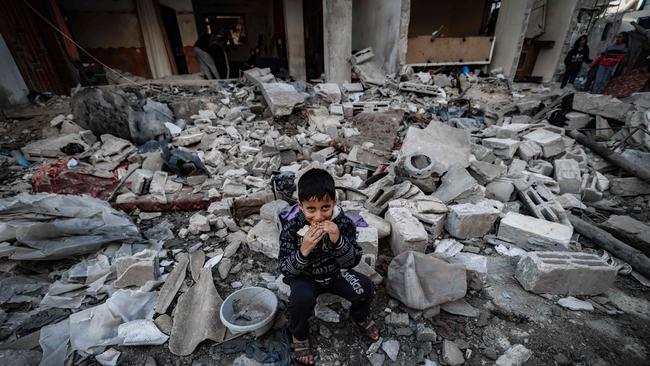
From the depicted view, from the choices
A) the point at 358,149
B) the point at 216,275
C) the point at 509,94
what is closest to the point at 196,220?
the point at 216,275

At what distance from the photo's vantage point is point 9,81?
686 centimetres

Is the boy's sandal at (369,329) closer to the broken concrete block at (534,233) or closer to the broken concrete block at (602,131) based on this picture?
the broken concrete block at (534,233)

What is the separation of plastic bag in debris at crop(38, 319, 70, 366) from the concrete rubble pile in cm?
1

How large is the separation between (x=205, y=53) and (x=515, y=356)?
416 inches

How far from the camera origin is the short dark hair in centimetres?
169

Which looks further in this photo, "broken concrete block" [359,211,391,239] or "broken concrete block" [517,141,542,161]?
"broken concrete block" [517,141,542,161]

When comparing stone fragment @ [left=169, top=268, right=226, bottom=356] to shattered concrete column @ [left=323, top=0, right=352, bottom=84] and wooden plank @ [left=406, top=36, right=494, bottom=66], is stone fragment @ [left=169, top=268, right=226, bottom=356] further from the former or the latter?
wooden plank @ [left=406, top=36, right=494, bottom=66]

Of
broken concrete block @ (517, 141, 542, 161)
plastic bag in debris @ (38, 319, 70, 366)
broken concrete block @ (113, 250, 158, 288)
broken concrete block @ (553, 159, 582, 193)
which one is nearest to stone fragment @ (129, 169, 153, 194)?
broken concrete block @ (113, 250, 158, 288)

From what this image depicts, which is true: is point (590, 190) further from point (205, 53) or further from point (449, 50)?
point (205, 53)

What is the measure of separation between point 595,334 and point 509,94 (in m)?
8.78

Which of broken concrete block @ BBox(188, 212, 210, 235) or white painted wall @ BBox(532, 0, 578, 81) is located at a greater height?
white painted wall @ BBox(532, 0, 578, 81)

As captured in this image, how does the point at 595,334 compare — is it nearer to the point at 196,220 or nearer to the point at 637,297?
the point at 637,297

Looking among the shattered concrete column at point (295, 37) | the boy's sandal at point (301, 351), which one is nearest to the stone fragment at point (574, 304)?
the boy's sandal at point (301, 351)

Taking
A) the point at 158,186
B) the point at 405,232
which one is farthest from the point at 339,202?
the point at 158,186
